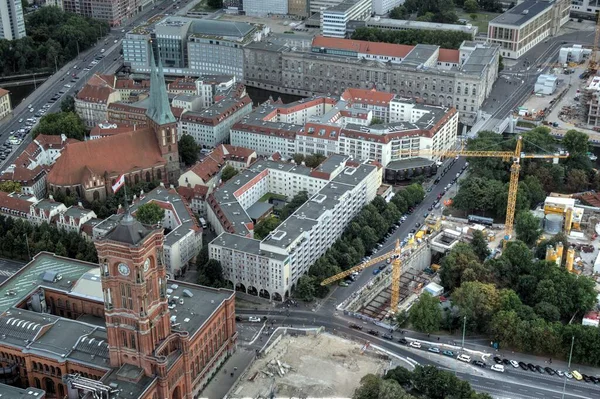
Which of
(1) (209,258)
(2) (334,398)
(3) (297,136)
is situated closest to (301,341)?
(2) (334,398)

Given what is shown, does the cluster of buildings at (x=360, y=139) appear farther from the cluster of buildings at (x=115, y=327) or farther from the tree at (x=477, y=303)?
the cluster of buildings at (x=115, y=327)

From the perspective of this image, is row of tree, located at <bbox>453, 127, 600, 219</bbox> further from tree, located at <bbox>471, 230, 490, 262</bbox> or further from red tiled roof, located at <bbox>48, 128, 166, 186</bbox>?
red tiled roof, located at <bbox>48, 128, 166, 186</bbox>

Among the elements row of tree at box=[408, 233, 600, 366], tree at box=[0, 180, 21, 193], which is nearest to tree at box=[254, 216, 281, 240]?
row of tree at box=[408, 233, 600, 366]

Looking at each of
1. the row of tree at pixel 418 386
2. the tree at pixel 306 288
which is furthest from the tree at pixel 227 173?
the row of tree at pixel 418 386

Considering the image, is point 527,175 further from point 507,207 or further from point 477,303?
point 477,303

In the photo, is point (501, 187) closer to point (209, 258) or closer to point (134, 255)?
point (209, 258)

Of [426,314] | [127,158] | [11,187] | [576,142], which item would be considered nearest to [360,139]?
[576,142]
